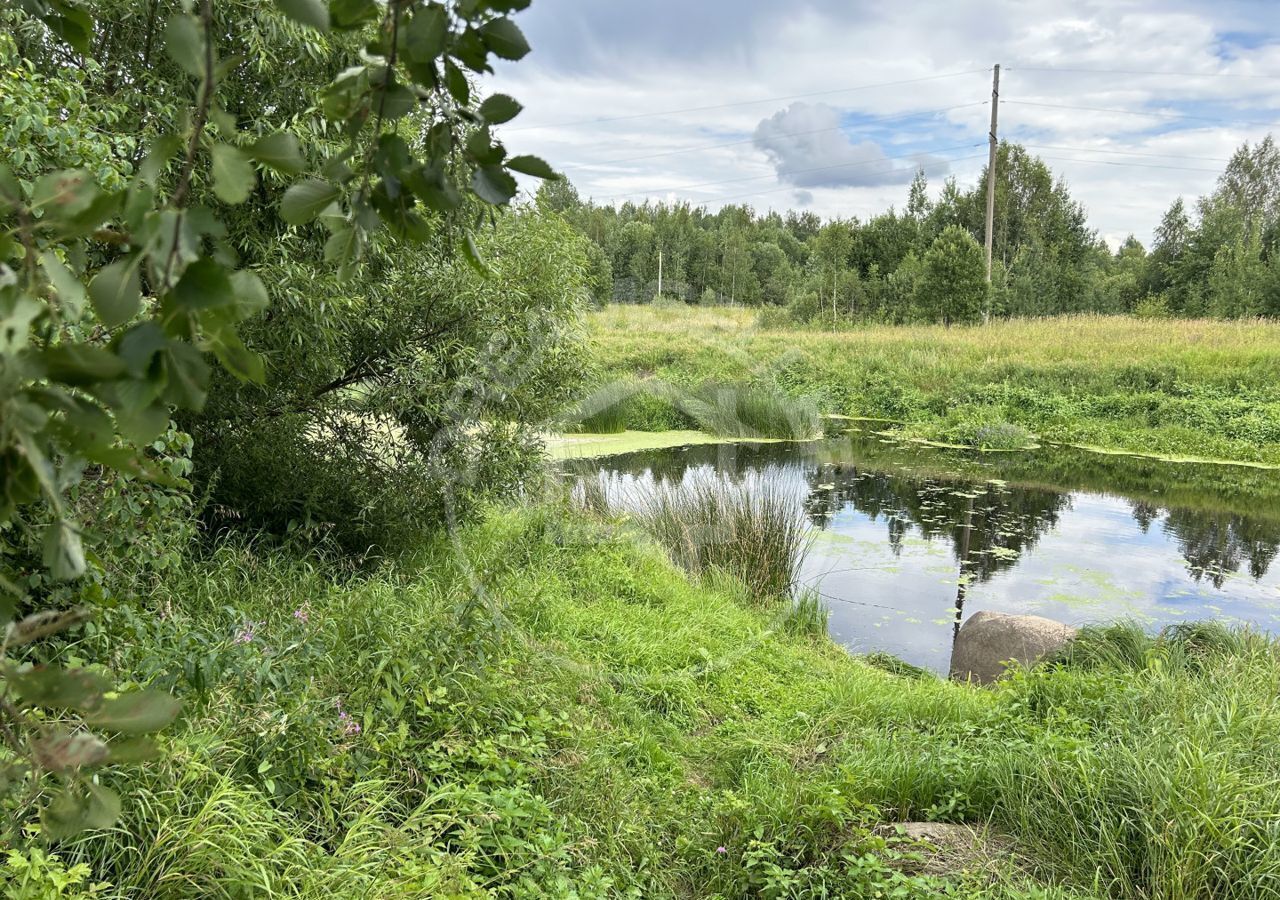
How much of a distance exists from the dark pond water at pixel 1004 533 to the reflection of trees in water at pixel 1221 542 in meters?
0.03

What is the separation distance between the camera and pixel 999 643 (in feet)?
16.9

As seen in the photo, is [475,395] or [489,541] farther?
[489,541]

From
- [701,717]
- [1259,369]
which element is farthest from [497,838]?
[1259,369]

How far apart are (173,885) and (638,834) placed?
148 centimetres

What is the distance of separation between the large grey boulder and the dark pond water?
0.22 metres

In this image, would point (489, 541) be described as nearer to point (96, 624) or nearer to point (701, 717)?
point (701, 717)

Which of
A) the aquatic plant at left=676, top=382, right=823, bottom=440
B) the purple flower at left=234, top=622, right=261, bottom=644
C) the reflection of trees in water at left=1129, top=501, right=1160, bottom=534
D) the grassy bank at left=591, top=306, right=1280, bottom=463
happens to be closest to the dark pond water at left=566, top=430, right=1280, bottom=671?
the reflection of trees in water at left=1129, top=501, right=1160, bottom=534

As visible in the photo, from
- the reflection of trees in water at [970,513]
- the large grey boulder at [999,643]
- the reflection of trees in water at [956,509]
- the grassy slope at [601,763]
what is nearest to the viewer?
the grassy slope at [601,763]

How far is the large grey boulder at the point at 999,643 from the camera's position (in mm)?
4957

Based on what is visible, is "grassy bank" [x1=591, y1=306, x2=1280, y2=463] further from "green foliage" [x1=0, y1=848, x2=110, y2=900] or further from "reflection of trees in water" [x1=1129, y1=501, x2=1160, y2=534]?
"green foliage" [x1=0, y1=848, x2=110, y2=900]

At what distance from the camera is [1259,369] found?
14281 mm

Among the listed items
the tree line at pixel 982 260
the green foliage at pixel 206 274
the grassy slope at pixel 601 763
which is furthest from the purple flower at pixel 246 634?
the tree line at pixel 982 260

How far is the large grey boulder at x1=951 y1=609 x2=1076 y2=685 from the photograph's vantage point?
195 inches

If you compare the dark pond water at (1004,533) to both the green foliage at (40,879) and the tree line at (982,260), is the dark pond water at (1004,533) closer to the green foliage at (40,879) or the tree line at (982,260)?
the green foliage at (40,879)
